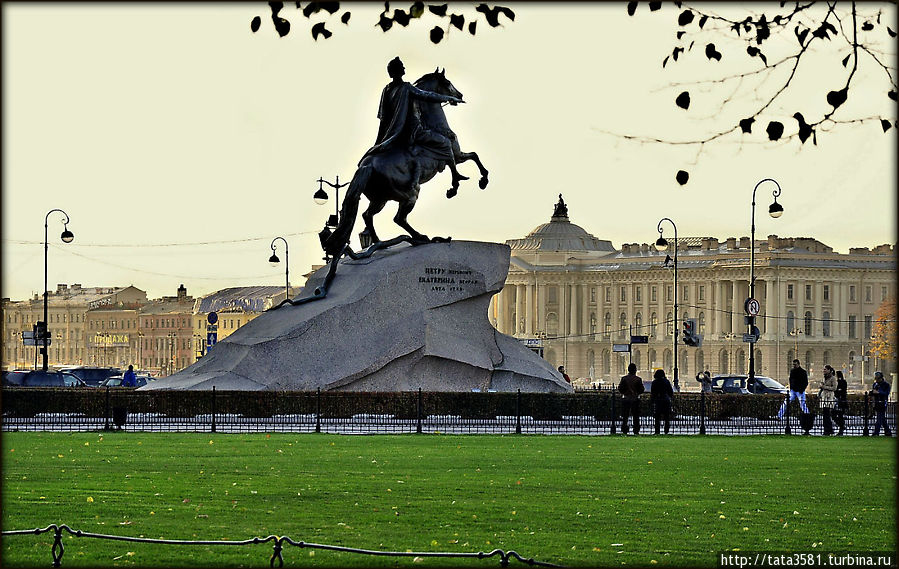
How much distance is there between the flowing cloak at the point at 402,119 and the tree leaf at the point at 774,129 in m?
22.3

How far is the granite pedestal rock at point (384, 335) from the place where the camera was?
31.7 metres

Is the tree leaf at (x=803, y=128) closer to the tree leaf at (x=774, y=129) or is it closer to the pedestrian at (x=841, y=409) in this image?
the tree leaf at (x=774, y=129)

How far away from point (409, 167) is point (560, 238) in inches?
5663

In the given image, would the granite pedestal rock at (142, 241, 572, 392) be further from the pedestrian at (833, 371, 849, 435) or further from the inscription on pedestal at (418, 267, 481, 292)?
the pedestrian at (833, 371, 849, 435)

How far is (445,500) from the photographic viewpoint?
51.4 ft

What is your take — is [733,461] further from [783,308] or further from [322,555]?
[783,308]

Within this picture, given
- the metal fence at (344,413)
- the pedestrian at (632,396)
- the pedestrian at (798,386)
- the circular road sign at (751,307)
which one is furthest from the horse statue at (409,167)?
the circular road sign at (751,307)

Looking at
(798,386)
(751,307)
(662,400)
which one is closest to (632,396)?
(662,400)

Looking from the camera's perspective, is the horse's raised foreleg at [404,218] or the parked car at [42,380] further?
the parked car at [42,380]

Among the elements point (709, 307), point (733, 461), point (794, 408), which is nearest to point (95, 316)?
point (709, 307)

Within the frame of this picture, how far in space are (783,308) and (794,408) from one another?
116512 millimetres

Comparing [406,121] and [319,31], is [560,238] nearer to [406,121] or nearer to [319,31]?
[406,121]

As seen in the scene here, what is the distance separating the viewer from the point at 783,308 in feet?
490

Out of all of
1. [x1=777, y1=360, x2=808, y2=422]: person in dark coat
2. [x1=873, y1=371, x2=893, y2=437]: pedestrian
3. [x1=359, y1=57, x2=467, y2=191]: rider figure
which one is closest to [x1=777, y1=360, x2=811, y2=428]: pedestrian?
[x1=777, y1=360, x2=808, y2=422]: person in dark coat
